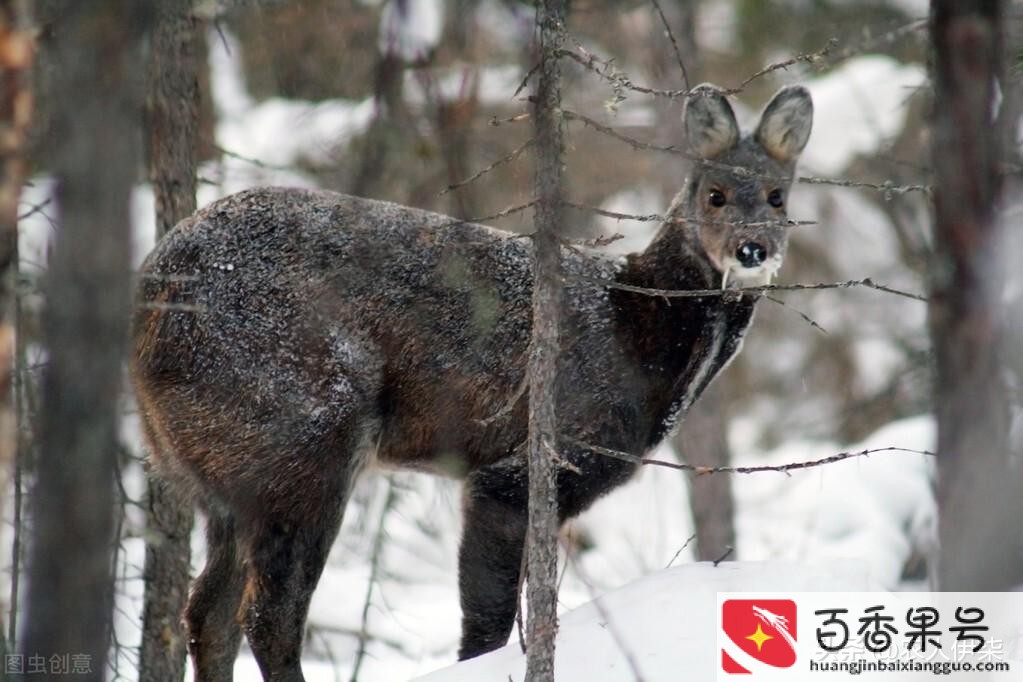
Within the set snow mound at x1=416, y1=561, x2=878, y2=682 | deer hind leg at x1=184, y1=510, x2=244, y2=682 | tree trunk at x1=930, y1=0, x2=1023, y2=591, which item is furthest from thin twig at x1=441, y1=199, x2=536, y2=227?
deer hind leg at x1=184, y1=510, x2=244, y2=682

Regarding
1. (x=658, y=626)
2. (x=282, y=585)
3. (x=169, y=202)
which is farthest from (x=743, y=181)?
(x=282, y=585)

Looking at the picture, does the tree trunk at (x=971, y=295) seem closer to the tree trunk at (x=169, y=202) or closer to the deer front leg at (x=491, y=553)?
the deer front leg at (x=491, y=553)

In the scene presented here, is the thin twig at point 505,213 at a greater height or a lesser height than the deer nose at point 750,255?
lesser

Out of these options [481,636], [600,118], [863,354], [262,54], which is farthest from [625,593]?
[863,354]

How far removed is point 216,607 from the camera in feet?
22.3

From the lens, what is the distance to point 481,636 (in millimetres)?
7113

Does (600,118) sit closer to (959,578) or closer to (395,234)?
(395,234)

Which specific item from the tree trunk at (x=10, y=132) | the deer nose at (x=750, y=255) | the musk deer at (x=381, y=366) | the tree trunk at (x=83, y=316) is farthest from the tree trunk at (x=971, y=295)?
the deer nose at (x=750, y=255)

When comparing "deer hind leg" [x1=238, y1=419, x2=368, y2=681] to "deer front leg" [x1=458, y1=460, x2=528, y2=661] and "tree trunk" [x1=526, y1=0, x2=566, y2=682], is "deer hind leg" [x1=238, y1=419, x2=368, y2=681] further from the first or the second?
"tree trunk" [x1=526, y1=0, x2=566, y2=682]

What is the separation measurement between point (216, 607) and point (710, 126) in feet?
13.3

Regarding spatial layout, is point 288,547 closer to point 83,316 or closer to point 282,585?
point 282,585

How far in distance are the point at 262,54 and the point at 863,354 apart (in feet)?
38.8

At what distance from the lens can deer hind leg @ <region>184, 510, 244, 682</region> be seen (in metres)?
6.76

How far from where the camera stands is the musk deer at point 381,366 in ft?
21.3
